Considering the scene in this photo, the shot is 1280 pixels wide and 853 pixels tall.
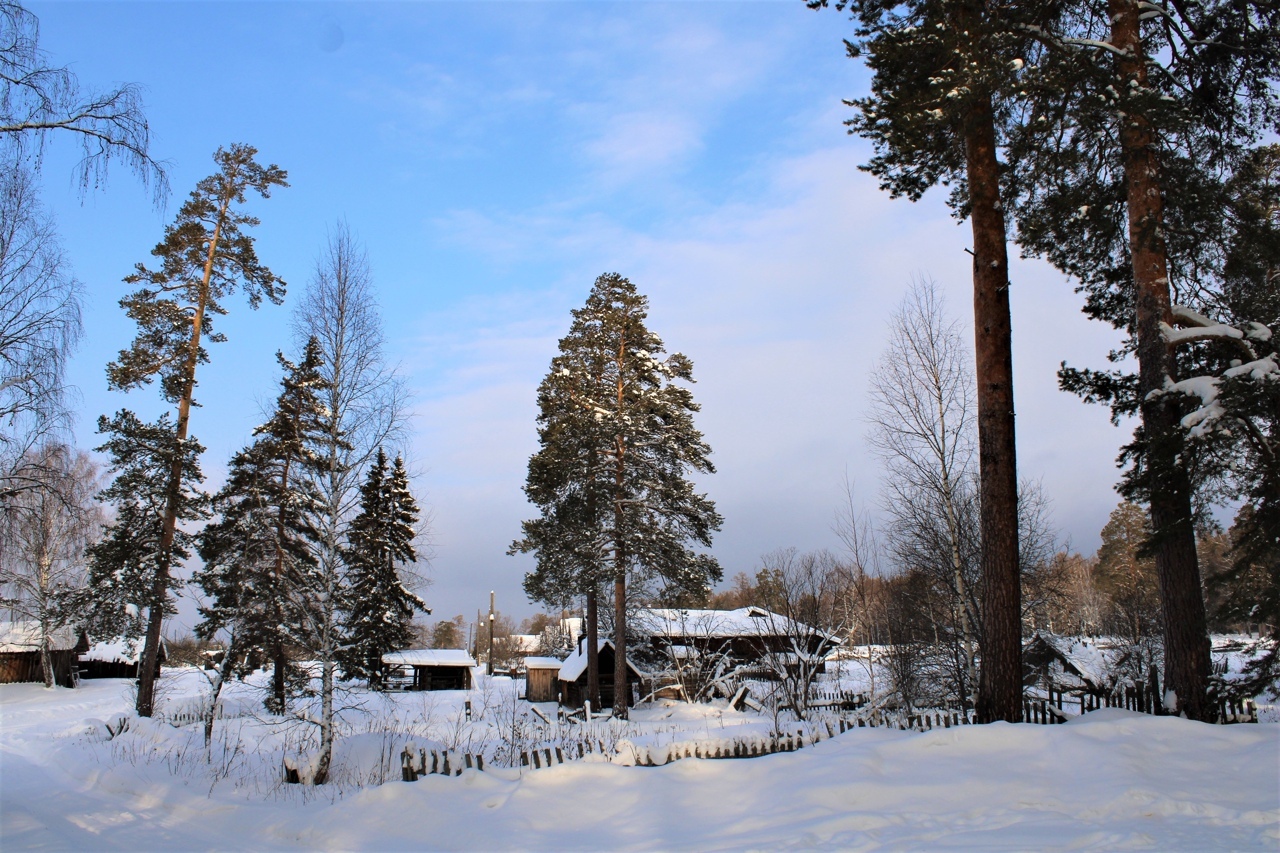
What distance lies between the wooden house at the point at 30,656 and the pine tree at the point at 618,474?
33435 millimetres

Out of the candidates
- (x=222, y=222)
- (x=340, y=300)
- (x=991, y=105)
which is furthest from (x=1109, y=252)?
(x=222, y=222)

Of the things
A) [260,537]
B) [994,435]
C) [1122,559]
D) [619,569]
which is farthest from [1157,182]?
[1122,559]

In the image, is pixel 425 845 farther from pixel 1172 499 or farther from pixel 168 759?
pixel 1172 499

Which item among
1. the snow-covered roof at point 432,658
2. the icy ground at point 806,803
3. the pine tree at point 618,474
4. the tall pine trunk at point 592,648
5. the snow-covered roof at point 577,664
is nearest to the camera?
the icy ground at point 806,803

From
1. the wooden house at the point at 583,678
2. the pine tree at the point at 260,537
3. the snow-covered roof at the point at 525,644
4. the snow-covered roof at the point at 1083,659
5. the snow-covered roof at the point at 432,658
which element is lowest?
the snow-covered roof at the point at 525,644

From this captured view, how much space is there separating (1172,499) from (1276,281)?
450 cm

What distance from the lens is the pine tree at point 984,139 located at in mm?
8930

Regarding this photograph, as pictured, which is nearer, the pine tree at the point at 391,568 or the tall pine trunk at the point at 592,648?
the tall pine trunk at the point at 592,648

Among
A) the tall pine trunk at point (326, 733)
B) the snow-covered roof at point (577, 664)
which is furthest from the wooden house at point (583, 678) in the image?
the tall pine trunk at point (326, 733)

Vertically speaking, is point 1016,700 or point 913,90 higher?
point 913,90

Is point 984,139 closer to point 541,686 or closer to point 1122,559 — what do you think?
point 541,686

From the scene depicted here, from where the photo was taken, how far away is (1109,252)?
440 inches

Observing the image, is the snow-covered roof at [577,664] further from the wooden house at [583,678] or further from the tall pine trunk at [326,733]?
the tall pine trunk at [326,733]

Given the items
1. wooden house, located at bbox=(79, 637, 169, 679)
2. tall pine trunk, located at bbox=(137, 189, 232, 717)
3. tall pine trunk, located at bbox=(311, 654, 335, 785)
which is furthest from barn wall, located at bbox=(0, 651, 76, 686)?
tall pine trunk, located at bbox=(311, 654, 335, 785)
